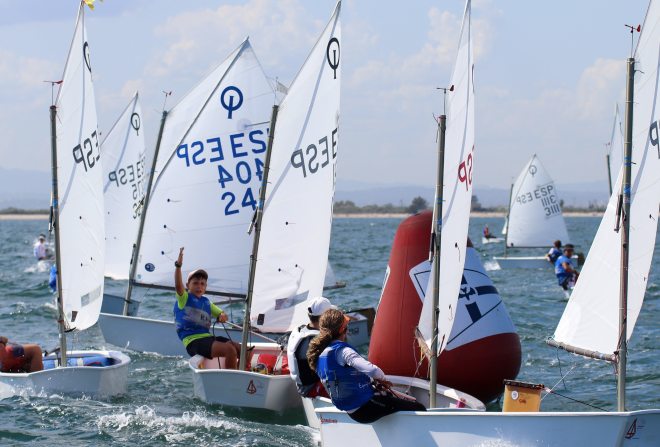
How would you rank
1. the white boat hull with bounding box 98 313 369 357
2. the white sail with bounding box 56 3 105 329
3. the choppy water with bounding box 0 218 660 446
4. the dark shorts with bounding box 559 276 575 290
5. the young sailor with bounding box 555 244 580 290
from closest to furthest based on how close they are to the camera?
the choppy water with bounding box 0 218 660 446, the white sail with bounding box 56 3 105 329, the white boat hull with bounding box 98 313 369 357, the young sailor with bounding box 555 244 580 290, the dark shorts with bounding box 559 276 575 290

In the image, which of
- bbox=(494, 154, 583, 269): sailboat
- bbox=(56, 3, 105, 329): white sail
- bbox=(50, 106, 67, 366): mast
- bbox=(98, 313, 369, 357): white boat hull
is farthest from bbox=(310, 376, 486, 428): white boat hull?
bbox=(494, 154, 583, 269): sailboat

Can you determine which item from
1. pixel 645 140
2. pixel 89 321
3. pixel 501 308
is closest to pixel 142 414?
pixel 89 321

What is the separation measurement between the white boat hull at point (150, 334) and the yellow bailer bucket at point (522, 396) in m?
5.06

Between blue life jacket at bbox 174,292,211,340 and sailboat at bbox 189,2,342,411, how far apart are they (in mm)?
371

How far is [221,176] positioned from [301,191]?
122 inches

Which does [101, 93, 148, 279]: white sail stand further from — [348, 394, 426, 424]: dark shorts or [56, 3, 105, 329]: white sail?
[348, 394, 426, 424]: dark shorts

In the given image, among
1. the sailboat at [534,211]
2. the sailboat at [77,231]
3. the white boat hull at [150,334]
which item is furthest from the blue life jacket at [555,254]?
the sailboat at [77,231]

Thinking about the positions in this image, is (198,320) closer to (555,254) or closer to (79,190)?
(79,190)

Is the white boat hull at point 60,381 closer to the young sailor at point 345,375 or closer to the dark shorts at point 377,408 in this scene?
the young sailor at point 345,375

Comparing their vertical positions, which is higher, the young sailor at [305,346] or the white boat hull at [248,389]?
the young sailor at [305,346]

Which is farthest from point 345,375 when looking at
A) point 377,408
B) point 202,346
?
point 202,346

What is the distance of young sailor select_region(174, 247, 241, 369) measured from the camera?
7.21 metres

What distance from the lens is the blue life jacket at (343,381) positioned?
195 inches

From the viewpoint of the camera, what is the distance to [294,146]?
7648mm
